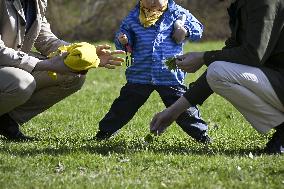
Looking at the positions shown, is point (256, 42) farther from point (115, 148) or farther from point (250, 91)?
point (115, 148)

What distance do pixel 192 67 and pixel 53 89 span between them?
142cm

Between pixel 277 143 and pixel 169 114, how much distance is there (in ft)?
2.68

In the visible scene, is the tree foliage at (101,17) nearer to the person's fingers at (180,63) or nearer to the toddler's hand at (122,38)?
the toddler's hand at (122,38)

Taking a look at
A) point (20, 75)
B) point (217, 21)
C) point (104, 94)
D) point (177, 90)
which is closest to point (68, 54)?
point (20, 75)

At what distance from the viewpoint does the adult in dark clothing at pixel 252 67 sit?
5.03 metres

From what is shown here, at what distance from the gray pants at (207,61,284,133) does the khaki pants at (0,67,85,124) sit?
1390mm

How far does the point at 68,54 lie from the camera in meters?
5.31

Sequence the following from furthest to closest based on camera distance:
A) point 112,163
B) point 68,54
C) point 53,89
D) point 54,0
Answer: point 54,0 → point 53,89 → point 68,54 → point 112,163

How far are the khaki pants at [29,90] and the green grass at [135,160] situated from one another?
0.95 ft

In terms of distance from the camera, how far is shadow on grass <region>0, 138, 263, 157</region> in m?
5.38

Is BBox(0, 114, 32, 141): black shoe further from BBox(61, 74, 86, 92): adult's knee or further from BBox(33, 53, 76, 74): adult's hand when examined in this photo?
BBox(33, 53, 76, 74): adult's hand

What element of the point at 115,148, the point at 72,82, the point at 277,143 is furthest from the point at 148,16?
the point at 277,143

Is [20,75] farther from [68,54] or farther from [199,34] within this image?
[199,34]

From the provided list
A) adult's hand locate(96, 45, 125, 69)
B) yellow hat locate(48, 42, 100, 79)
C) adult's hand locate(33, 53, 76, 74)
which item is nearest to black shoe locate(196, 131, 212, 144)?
adult's hand locate(96, 45, 125, 69)
